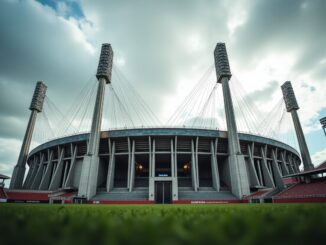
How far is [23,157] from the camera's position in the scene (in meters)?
43.7

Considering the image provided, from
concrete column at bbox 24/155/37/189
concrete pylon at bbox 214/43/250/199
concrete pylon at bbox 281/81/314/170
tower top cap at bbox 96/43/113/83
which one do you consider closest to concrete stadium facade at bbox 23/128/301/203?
concrete pylon at bbox 214/43/250/199

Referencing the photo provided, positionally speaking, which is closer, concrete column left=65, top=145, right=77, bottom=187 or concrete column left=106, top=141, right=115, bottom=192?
concrete column left=106, top=141, right=115, bottom=192

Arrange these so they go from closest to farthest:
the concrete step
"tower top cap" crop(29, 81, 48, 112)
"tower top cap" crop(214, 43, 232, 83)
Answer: the concrete step → "tower top cap" crop(214, 43, 232, 83) → "tower top cap" crop(29, 81, 48, 112)

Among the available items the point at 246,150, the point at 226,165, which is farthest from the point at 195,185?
the point at 246,150

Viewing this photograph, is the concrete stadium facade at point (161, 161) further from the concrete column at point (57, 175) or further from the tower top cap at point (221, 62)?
the tower top cap at point (221, 62)

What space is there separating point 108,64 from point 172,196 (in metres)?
29.4

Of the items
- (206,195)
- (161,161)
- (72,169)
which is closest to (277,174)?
(206,195)

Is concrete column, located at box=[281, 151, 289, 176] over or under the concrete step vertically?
over

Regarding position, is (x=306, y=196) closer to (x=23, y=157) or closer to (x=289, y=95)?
(x=289, y=95)

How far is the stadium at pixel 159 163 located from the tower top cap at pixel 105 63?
0.65 ft

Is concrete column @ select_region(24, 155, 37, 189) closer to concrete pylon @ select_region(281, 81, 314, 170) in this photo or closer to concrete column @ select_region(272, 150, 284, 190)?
concrete column @ select_region(272, 150, 284, 190)

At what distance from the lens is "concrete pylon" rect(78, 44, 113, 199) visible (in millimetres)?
28812

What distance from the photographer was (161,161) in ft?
134

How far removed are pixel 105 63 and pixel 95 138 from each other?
16518 mm
